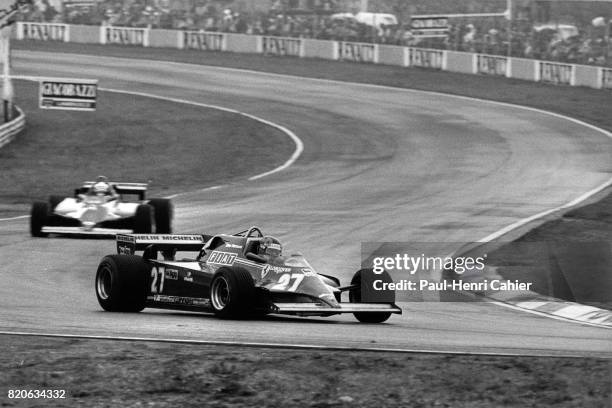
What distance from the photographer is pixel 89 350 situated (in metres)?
10.6

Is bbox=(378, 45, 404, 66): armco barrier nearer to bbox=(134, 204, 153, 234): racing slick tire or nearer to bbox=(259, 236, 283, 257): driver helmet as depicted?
bbox=(134, 204, 153, 234): racing slick tire

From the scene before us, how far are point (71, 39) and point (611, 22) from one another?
3091cm

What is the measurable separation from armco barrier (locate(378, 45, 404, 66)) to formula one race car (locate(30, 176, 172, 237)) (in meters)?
37.2

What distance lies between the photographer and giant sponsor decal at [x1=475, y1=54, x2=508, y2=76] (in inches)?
2132

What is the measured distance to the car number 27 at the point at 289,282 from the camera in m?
12.7

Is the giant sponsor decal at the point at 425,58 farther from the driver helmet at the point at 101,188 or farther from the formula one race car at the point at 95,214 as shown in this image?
the formula one race car at the point at 95,214

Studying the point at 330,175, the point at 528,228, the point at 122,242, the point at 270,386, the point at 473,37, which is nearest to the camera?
the point at 270,386

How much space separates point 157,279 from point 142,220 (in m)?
7.22

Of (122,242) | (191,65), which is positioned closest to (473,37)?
(191,65)

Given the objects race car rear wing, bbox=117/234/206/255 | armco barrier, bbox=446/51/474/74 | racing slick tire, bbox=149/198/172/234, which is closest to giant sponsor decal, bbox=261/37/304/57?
armco barrier, bbox=446/51/474/74

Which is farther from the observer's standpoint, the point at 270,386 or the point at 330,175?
the point at 330,175

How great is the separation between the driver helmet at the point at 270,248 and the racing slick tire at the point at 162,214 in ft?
27.8

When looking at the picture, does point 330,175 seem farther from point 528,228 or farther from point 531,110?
point 531,110

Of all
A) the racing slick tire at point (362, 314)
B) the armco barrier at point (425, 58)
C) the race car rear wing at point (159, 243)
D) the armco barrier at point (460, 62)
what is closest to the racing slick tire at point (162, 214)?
the race car rear wing at point (159, 243)
